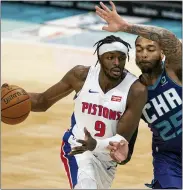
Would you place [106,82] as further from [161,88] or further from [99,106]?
[161,88]

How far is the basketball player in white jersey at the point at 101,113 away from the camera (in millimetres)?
7070

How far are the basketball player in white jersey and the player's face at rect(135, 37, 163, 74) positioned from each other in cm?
16

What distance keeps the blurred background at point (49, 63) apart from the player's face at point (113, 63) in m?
3.09

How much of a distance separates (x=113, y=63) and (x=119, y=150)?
0.76m

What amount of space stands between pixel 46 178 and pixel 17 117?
2.71 metres

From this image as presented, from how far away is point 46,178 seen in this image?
10.1 meters

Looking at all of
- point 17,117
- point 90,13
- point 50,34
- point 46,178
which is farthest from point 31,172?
point 90,13

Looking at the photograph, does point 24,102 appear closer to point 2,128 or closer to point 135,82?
point 135,82

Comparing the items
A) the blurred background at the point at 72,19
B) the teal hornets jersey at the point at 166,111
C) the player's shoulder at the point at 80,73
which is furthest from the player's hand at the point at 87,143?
the blurred background at the point at 72,19

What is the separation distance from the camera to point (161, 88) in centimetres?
751

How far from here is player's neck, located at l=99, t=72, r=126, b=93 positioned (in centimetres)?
729

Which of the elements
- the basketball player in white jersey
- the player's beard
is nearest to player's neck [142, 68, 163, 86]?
the basketball player in white jersey

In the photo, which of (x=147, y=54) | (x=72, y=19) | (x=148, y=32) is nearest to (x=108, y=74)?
(x=147, y=54)

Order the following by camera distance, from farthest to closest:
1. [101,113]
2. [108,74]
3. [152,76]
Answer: [152,76] < [101,113] < [108,74]
